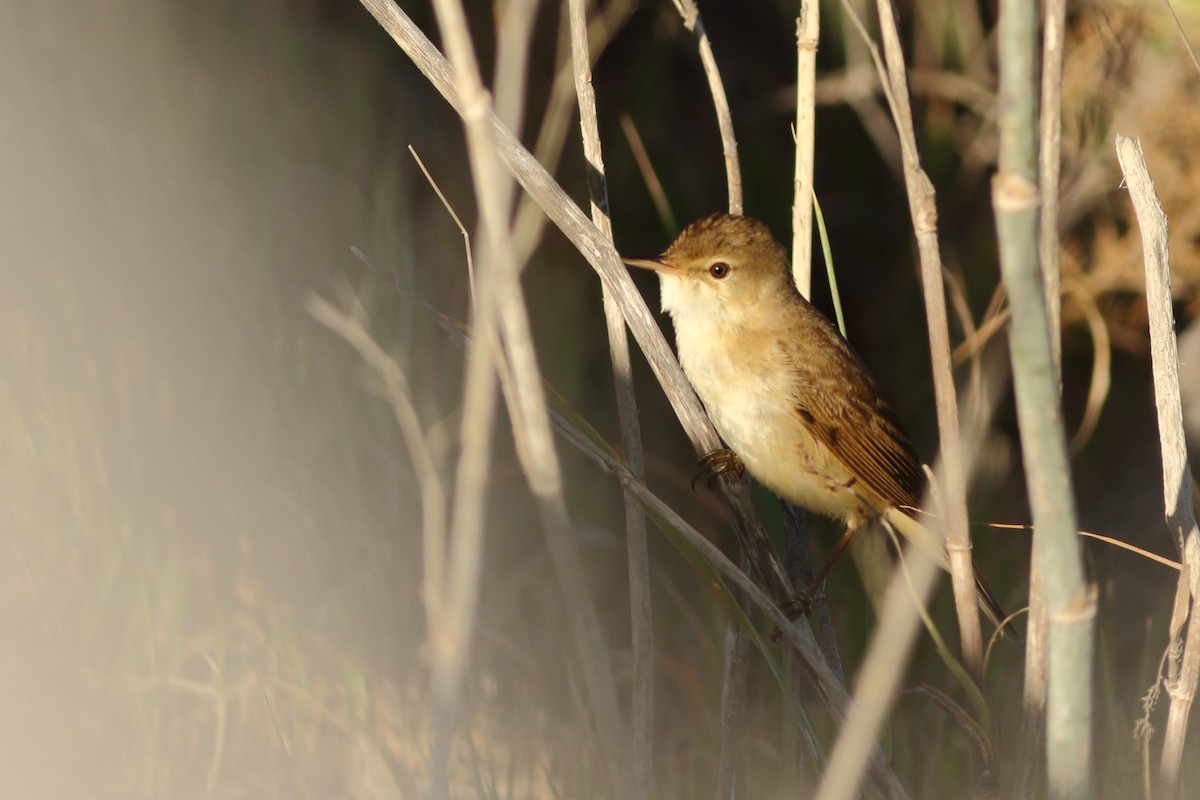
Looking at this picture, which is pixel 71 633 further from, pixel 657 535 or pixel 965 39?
pixel 965 39

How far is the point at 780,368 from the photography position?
252cm

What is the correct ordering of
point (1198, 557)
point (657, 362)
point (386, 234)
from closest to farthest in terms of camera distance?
point (1198, 557)
point (657, 362)
point (386, 234)

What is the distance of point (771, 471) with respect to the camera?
7.45ft

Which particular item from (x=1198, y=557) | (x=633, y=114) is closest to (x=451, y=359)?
(x=633, y=114)

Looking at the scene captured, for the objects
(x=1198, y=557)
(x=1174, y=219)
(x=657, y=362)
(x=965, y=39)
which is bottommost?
(x=1198, y=557)

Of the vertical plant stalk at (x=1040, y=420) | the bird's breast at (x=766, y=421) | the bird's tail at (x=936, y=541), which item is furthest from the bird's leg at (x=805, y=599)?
the vertical plant stalk at (x=1040, y=420)

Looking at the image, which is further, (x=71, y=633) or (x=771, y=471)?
(x=771, y=471)

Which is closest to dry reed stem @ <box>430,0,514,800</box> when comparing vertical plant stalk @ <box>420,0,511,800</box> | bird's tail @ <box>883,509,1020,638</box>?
vertical plant stalk @ <box>420,0,511,800</box>

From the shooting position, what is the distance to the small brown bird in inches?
97.3

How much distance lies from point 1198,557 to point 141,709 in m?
1.70

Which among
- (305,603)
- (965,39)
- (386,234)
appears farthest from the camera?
(965,39)

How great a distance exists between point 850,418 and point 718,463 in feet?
1.82

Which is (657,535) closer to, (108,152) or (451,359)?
(451,359)

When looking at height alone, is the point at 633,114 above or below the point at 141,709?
above
